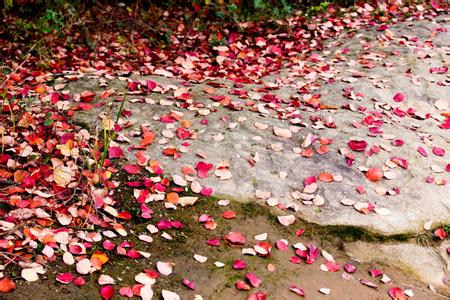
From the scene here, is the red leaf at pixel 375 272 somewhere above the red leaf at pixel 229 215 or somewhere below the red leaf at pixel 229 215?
below

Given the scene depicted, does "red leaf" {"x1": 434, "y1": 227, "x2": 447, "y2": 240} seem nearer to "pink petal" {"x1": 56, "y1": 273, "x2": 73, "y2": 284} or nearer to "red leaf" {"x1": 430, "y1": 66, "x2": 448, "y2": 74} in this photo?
"pink petal" {"x1": 56, "y1": 273, "x2": 73, "y2": 284}

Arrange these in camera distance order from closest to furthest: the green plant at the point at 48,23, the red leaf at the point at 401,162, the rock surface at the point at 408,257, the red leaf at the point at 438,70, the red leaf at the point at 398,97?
the rock surface at the point at 408,257
the red leaf at the point at 401,162
the red leaf at the point at 398,97
the red leaf at the point at 438,70
the green plant at the point at 48,23

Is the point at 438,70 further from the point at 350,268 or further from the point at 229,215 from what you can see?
the point at 229,215

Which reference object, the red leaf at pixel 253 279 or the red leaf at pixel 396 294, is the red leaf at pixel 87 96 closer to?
the red leaf at pixel 253 279

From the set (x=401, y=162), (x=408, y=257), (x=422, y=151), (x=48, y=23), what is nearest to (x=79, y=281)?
(x=408, y=257)

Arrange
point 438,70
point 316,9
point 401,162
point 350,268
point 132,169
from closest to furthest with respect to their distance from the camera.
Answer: point 350,268
point 132,169
point 401,162
point 438,70
point 316,9

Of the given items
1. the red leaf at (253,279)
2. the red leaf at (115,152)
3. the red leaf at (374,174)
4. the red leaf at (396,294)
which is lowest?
the red leaf at (396,294)

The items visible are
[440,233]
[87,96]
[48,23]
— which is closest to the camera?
[440,233]

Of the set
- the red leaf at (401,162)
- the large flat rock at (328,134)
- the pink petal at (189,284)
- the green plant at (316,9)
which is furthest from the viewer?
the green plant at (316,9)

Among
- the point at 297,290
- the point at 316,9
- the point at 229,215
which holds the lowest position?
the point at 297,290

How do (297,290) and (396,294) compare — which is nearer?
(297,290)

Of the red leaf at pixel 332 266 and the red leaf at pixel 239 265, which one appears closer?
the red leaf at pixel 239 265

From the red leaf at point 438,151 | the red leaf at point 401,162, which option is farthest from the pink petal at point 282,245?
the red leaf at point 438,151

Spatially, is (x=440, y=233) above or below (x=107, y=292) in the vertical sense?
below
